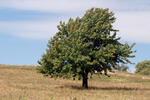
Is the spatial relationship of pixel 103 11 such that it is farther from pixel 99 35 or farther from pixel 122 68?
pixel 122 68

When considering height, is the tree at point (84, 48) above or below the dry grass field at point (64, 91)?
above

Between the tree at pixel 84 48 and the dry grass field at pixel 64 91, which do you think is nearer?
the dry grass field at pixel 64 91

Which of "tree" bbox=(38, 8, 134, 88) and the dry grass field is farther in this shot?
"tree" bbox=(38, 8, 134, 88)

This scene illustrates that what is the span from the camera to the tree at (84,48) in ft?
129

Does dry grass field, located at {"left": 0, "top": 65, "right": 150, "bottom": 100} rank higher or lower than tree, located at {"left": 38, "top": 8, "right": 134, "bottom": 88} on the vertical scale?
lower

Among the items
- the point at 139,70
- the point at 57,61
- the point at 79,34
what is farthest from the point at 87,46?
the point at 139,70

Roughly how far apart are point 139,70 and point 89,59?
12209cm

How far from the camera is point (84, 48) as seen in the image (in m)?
39.3

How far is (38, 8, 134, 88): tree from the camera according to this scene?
39266 millimetres

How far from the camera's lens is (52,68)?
4194cm

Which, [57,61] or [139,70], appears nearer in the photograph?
[57,61]

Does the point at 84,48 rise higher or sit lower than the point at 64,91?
higher

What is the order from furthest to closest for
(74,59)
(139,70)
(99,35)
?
(139,70), (99,35), (74,59)

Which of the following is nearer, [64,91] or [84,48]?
[64,91]
